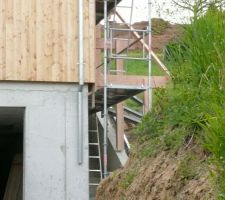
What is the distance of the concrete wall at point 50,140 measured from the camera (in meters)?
10.0

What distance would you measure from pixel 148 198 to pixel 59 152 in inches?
195

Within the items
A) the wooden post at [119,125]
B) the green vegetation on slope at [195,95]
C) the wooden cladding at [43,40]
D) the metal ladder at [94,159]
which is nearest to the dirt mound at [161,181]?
the green vegetation on slope at [195,95]

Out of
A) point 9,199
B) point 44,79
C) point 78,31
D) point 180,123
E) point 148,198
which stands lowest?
point 9,199

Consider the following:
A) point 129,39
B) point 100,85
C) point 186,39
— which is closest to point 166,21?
point 129,39

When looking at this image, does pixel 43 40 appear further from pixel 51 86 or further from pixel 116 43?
pixel 116 43

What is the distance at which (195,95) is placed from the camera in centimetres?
540

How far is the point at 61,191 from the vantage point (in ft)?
33.1

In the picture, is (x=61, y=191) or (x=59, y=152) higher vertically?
(x=59, y=152)

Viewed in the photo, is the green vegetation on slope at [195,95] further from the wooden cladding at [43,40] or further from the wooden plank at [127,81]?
the wooden plank at [127,81]

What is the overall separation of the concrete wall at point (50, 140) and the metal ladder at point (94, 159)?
4.80 feet

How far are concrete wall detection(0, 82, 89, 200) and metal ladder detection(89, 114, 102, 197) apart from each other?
1.46 metres

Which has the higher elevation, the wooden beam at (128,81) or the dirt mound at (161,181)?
the wooden beam at (128,81)

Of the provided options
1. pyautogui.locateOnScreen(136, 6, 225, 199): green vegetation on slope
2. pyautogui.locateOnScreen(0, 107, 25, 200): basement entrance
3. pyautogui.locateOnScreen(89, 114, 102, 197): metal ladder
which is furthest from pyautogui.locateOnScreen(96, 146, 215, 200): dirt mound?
pyautogui.locateOnScreen(89, 114, 102, 197): metal ladder

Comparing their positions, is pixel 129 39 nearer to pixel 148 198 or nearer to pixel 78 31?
pixel 78 31
